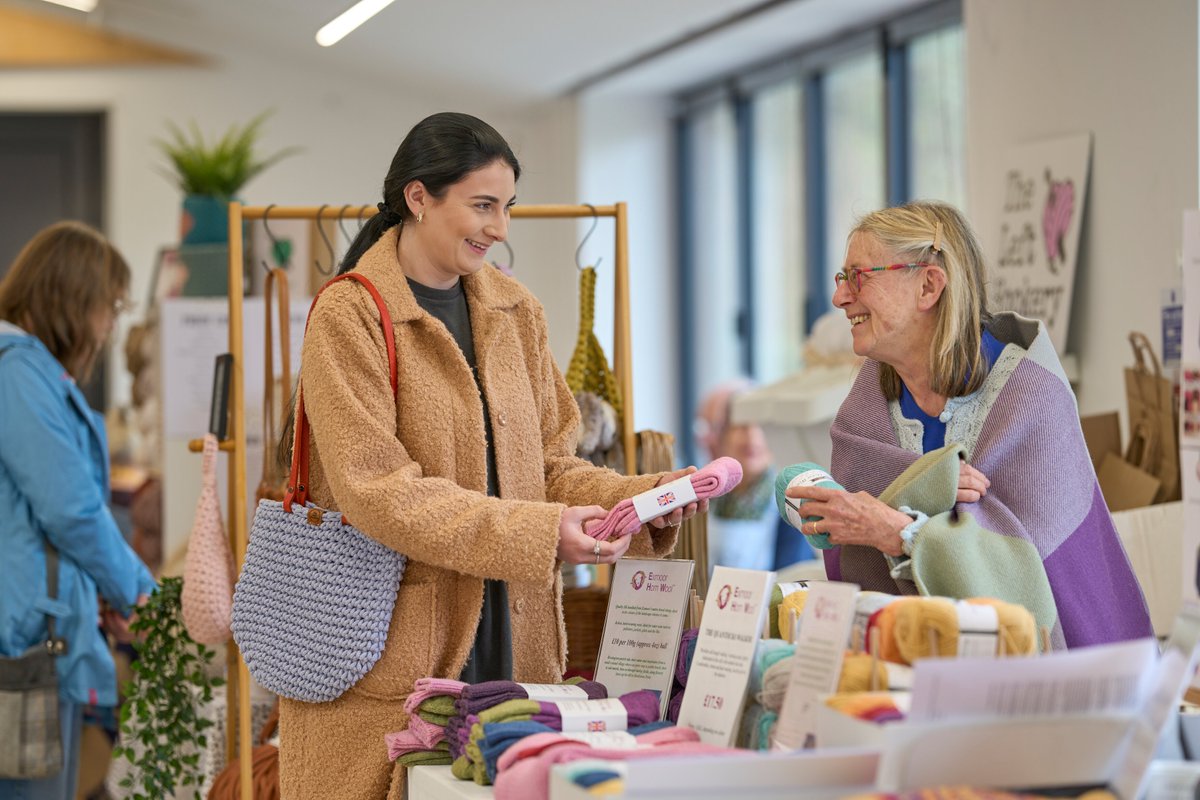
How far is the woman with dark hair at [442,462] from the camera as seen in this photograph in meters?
2.05

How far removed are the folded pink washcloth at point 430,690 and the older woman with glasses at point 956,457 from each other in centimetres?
61

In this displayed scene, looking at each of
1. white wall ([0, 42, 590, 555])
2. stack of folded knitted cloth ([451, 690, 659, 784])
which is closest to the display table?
stack of folded knitted cloth ([451, 690, 659, 784])

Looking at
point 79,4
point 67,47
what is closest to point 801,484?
point 79,4

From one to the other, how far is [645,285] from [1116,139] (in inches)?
161

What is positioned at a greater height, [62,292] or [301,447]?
[62,292]

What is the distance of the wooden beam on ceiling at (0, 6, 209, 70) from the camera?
28.2ft

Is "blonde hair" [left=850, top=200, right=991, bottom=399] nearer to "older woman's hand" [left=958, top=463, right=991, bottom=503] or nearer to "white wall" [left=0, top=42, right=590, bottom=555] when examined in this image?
"older woman's hand" [left=958, top=463, right=991, bottom=503]

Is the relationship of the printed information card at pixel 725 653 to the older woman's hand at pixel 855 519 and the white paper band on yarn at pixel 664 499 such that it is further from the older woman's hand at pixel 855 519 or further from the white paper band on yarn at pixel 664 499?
the older woman's hand at pixel 855 519

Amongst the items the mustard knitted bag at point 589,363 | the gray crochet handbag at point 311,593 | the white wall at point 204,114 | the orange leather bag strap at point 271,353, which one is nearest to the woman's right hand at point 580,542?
the gray crochet handbag at point 311,593

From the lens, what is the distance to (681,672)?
6.75 ft

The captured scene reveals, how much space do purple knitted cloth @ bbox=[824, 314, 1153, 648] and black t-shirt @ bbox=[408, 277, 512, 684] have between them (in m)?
0.57

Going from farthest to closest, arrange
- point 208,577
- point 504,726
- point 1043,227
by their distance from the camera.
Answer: point 1043,227 → point 208,577 → point 504,726

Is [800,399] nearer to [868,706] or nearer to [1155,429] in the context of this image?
[1155,429]

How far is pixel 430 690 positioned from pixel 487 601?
25 cm
